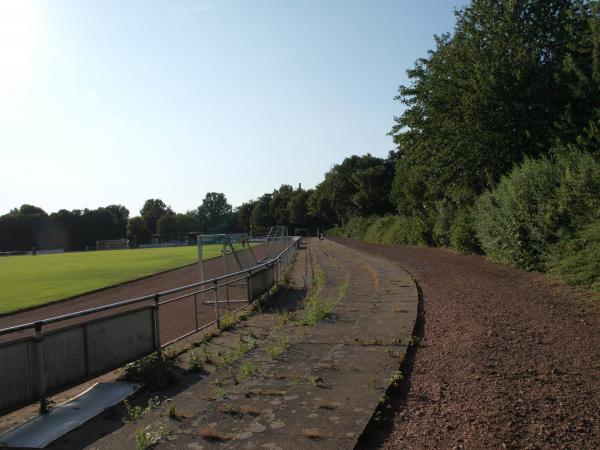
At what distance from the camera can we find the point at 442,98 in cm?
2072

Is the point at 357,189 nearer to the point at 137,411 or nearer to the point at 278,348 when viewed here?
the point at 278,348

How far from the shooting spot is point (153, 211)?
173 metres

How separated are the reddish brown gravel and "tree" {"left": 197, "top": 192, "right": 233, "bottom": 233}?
168 m

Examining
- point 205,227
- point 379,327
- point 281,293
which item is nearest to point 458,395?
point 379,327

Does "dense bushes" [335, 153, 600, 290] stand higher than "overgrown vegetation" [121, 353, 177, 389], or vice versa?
"dense bushes" [335, 153, 600, 290]

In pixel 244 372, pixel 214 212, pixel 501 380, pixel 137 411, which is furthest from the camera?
pixel 214 212

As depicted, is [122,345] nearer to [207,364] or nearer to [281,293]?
[207,364]

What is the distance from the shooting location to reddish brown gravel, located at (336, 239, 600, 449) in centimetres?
399

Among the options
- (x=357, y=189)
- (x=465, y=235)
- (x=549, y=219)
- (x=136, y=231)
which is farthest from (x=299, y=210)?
(x=549, y=219)

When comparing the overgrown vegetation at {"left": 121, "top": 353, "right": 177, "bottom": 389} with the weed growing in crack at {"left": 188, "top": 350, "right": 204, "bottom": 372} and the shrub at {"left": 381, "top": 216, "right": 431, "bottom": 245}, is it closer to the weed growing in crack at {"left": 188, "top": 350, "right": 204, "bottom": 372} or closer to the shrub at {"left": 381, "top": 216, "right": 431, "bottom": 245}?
the weed growing in crack at {"left": 188, "top": 350, "right": 204, "bottom": 372}

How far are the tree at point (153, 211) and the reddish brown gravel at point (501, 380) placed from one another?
162296 mm

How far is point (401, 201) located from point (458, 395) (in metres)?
39.6

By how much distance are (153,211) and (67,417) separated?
174m

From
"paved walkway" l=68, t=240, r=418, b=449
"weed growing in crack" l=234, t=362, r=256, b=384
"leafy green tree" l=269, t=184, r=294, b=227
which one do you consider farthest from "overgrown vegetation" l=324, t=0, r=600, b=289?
"leafy green tree" l=269, t=184, r=294, b=227
